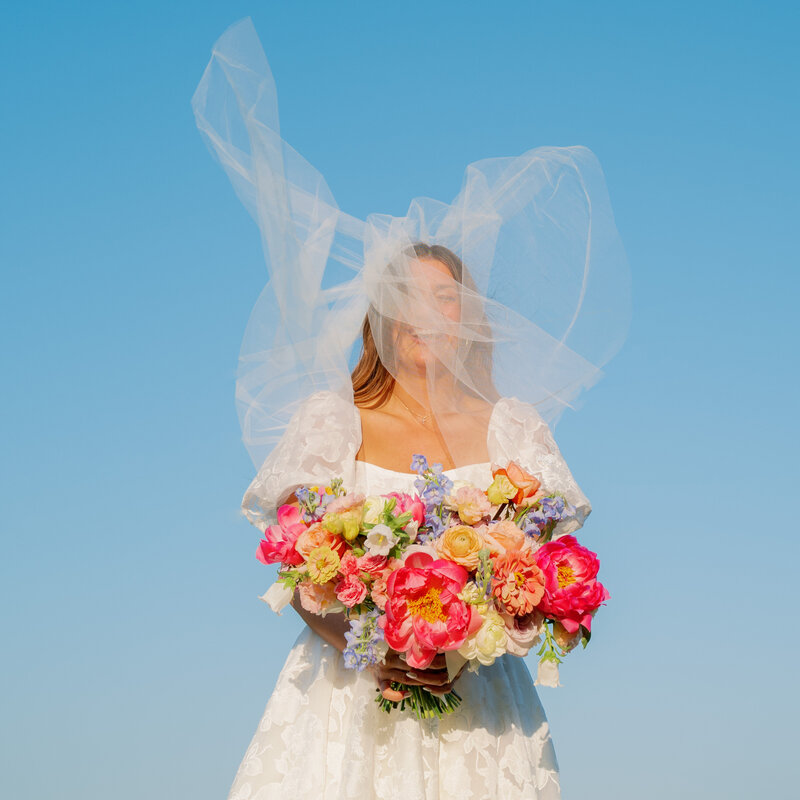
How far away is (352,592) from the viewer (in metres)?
4.47

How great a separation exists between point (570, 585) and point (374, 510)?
2.68 ft

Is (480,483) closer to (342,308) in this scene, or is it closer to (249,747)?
(342,308)

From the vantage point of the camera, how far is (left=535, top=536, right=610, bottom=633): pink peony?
14.5 ft

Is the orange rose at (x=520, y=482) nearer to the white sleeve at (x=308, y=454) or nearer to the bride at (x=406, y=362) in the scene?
the bride at (x=406, y=362)

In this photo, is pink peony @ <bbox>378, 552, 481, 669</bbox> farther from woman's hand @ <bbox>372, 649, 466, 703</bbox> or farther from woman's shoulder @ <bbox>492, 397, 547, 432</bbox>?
woman's shoulder @ <bbox>492, 397, 547, 432</bbox>

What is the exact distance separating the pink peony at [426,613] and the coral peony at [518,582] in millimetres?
132

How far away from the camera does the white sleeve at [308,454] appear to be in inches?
200

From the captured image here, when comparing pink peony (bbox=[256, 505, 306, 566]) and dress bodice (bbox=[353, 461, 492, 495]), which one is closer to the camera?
pink peony (bbox=[256, 505, 306, 566])

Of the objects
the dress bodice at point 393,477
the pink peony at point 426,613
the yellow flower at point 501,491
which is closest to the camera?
the pink peony at point 426,613

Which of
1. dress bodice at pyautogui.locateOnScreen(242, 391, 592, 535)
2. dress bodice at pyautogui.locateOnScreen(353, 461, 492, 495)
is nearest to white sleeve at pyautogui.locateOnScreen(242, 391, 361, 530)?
dress bodice at pyautogui.locateOnScreen(242, 391, 592, 535)

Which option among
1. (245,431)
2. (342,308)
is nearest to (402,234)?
(342,308)

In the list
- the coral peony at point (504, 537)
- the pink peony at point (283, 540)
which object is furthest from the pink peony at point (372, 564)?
the coral peony at point (504, 537)

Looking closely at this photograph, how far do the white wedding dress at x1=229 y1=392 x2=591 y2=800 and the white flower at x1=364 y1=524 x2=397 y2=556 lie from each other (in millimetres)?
626

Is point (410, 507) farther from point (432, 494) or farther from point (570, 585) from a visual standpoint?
point (570, 585)
